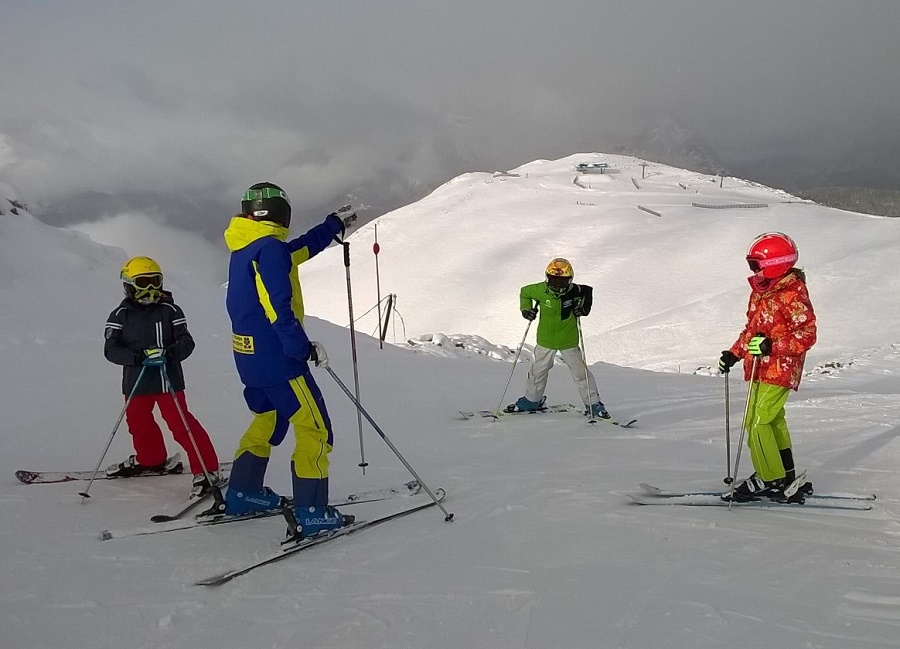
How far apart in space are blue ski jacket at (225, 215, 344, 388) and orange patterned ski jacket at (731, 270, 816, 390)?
3.39m

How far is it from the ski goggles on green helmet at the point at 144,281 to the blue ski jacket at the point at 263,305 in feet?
4.68

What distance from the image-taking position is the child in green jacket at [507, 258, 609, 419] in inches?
308

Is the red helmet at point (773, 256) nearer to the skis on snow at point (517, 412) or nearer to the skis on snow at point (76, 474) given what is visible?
the skis on snow at point (517, 412)

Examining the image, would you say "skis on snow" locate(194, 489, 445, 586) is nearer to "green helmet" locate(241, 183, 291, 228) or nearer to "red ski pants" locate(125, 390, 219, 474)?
"red ski pants" locate(125, 390, 219, 474)

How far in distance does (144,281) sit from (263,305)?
1850 mm

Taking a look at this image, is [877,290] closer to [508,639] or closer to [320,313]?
[508,639]

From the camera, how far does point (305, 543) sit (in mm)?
3811

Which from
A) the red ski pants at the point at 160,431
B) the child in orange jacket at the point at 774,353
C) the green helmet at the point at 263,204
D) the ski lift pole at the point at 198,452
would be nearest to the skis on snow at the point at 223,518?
the ski lift pole at the point at 198,452

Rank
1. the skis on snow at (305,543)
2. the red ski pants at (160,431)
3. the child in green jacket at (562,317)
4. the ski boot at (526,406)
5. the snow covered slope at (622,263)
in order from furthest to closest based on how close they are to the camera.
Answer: the snow covered slope at (622,263), the ski boot at (526,406), the child in green jacket at (562,317), the red ski pants at (160,431), the skis on snow at (305,543)

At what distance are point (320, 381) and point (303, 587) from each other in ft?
23.5

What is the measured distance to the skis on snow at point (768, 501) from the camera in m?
4.45

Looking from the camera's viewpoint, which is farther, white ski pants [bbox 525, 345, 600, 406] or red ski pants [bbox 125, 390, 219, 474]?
white ski pants [bbox 525, 345, 600, 406]

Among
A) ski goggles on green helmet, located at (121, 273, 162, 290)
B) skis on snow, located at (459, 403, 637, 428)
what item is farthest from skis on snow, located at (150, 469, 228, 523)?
skis on snow, located at (459, 403, 637, 428)

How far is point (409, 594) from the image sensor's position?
324cm
